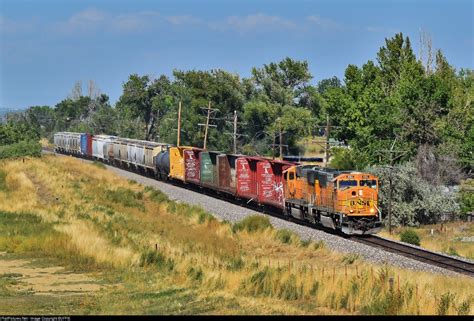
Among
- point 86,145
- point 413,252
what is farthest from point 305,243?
point 86,145

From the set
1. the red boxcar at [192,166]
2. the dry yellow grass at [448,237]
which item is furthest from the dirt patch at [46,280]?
the red boxcar at [192,166]

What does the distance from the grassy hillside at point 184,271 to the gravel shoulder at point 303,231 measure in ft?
4.07

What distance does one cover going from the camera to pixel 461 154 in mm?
72125

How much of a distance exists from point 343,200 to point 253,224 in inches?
182

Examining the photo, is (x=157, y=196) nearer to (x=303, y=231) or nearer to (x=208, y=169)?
(x=208, y=169)

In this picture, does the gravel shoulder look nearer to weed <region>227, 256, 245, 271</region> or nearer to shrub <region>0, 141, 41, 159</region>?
weed <region>227, 256, 245, 271</region>

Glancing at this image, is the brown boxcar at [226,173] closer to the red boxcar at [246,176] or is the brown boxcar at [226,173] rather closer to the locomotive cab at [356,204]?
the red boxcar at [246,176]

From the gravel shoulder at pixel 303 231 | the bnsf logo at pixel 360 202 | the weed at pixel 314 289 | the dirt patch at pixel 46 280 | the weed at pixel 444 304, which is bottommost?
the gravel shoulder at pixel 303 231

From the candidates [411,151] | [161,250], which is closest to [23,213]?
[161,250]

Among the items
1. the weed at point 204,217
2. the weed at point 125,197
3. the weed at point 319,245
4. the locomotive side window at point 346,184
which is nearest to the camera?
the weed at point 319,245

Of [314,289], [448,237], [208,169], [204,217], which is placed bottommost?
[448,237]

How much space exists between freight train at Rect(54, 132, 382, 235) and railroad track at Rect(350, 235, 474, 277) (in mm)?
859

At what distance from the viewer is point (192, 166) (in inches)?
2169

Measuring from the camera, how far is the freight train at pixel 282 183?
34.0 meters
